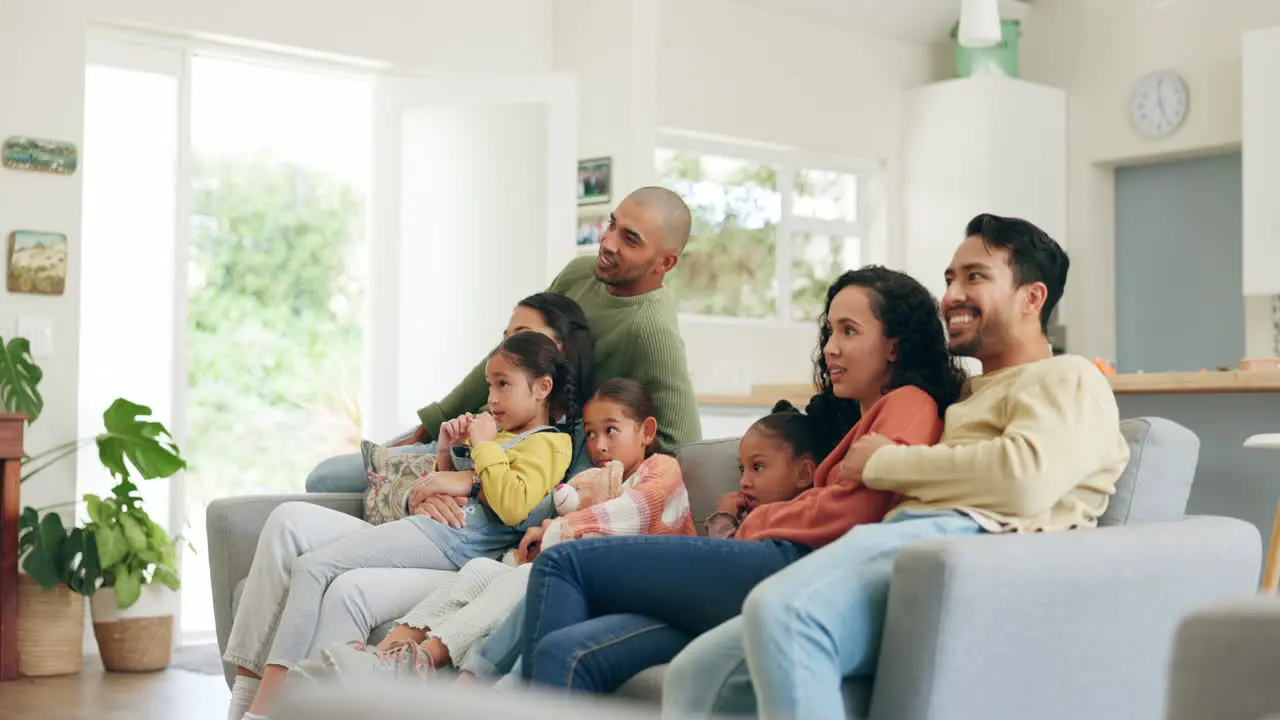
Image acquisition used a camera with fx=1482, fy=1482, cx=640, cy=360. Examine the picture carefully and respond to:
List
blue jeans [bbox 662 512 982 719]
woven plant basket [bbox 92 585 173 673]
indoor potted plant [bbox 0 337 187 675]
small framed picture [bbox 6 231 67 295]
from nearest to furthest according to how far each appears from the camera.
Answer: blue jeans [bbox 662 512 982 719]
indoor potted plant [bbox 0 337 187 675]
woven plant basket [bbox 92 585 173 673]
small framed picture [bbox 6 231 67 295]

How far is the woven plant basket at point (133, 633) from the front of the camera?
473 cm

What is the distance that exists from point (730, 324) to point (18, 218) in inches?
125

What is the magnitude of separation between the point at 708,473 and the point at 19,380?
110 inches

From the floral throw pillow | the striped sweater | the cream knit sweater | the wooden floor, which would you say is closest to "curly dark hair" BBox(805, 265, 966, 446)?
the cream knit sweater

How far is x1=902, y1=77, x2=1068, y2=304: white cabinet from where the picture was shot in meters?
7.06

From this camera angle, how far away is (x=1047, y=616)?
6.33 feet

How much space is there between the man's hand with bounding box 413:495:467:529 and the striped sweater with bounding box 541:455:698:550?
0.81ft

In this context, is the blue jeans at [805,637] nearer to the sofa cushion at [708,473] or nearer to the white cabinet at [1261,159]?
the sofa cushion at [708,473]

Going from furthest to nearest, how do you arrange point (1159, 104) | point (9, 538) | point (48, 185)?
1. point (1159, 104)
2. point (48, 185)
3. point (9, 538)

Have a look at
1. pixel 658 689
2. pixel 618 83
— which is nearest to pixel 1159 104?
pixel 618 83

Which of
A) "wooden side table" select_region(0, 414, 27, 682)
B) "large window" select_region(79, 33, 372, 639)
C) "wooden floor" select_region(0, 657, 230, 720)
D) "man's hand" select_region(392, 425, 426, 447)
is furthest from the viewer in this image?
"large window" select_region(79, 33, 372, 639)

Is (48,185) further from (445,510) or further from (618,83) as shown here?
(445,510)

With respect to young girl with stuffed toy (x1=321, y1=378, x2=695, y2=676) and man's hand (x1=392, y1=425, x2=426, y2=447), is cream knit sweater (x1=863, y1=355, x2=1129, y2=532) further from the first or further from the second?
man's hand (x1=392, y1=425, x2=426, y2=447)

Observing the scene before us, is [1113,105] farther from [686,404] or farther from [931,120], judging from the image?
[686,404]
